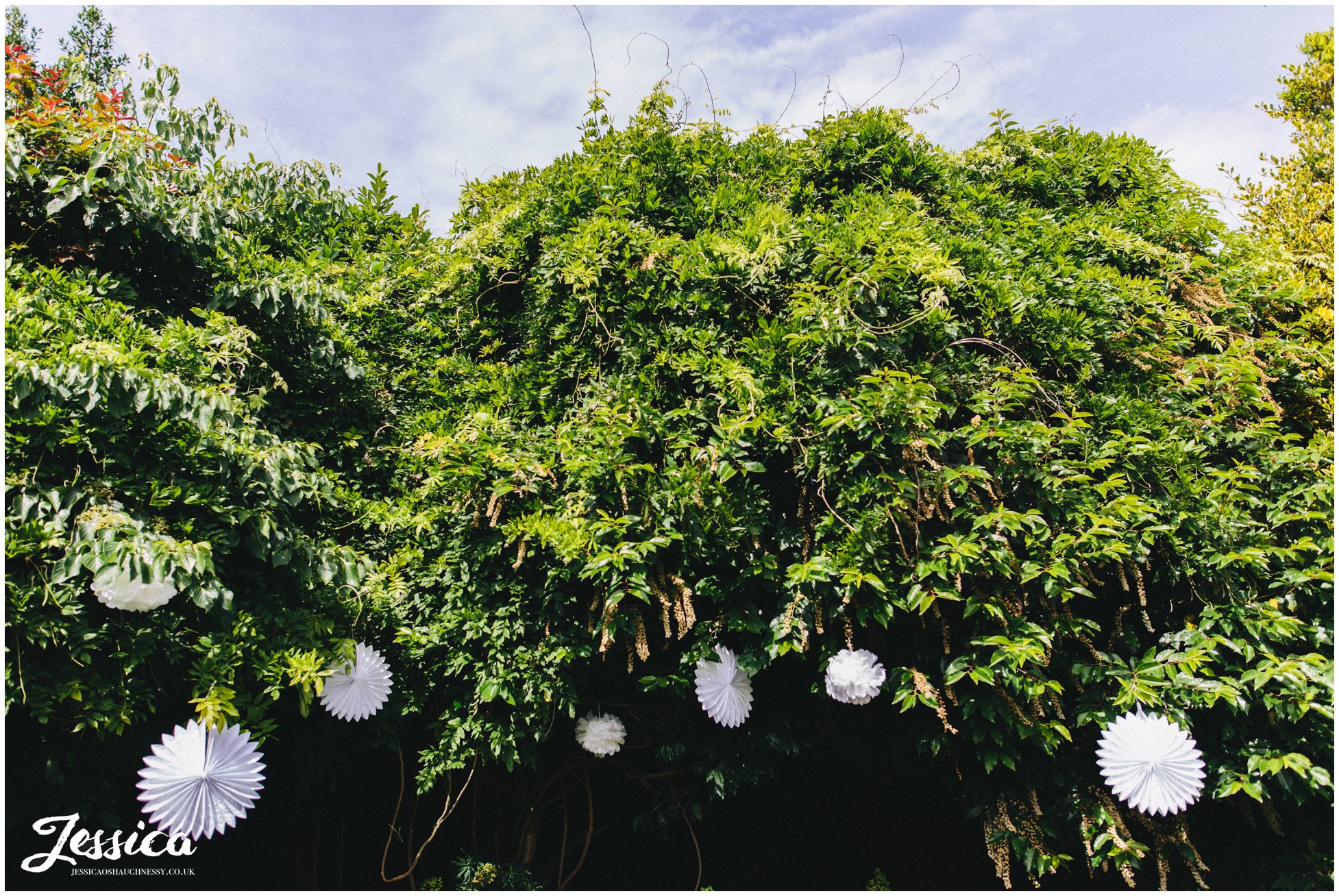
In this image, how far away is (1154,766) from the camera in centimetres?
258

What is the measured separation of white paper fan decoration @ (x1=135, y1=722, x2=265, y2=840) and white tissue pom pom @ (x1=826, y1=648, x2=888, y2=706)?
1985 millimetres

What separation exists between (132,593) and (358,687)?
0.89 meters

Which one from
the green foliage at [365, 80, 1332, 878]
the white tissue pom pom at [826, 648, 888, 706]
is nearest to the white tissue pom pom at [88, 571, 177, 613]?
the green foliage at [365, 80, 1332, 878]

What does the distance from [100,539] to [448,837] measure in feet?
6.85

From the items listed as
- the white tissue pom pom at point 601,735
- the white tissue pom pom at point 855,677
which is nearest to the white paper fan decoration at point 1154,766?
the white tissue pom pom at point 855,677

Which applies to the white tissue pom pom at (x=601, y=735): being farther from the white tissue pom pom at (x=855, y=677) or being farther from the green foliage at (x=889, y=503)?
the white tissue pom pom at (x=855, y=677)

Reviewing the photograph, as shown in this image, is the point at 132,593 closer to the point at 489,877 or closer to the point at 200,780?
the point at 200,780

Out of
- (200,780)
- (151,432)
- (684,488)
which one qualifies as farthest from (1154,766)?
(151,432)

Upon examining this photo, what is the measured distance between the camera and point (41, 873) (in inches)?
109

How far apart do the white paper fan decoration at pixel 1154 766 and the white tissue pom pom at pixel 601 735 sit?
1.75 meters

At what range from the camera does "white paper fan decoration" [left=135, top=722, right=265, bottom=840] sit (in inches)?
94.1

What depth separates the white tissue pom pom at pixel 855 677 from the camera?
9.05 ft

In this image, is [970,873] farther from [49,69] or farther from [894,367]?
[49,69]

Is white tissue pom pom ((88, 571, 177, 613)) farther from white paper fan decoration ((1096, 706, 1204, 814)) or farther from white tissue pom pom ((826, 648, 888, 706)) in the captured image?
white paper fan decoration ((1096, 706, 1204, 814))
